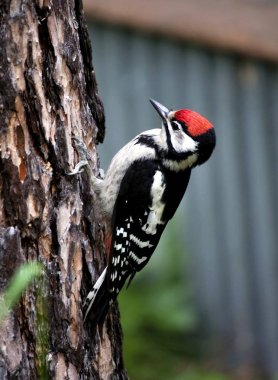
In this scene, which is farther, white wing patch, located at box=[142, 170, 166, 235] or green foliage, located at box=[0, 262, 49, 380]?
white wing patch, located at box=[142, 170, 166, 235]

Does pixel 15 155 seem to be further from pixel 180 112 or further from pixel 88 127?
pixel 180 112

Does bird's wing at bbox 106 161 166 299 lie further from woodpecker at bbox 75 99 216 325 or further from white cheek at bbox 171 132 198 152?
white cheek at bbox 171 132 198 152

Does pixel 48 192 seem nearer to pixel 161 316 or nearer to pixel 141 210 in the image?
pixel 141 210

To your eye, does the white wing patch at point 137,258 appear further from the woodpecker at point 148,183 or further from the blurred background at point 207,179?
the blurred background at point 207,179

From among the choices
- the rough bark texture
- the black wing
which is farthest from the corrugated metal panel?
the rough bark texture

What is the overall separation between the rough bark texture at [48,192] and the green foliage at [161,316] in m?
3.03

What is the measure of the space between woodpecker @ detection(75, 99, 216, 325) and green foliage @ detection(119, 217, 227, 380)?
93.4 inches

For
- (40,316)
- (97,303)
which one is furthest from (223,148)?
(40,316)

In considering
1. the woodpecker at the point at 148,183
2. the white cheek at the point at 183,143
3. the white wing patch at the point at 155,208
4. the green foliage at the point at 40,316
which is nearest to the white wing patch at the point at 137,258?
the woodpecker at the point at 148,183

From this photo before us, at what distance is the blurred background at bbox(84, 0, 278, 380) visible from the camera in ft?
21.8

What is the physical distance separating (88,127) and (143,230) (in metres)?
0.74

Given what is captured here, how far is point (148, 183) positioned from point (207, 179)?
2588 mm

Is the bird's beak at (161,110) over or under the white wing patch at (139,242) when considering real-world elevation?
over

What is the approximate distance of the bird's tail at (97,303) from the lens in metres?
3.61
